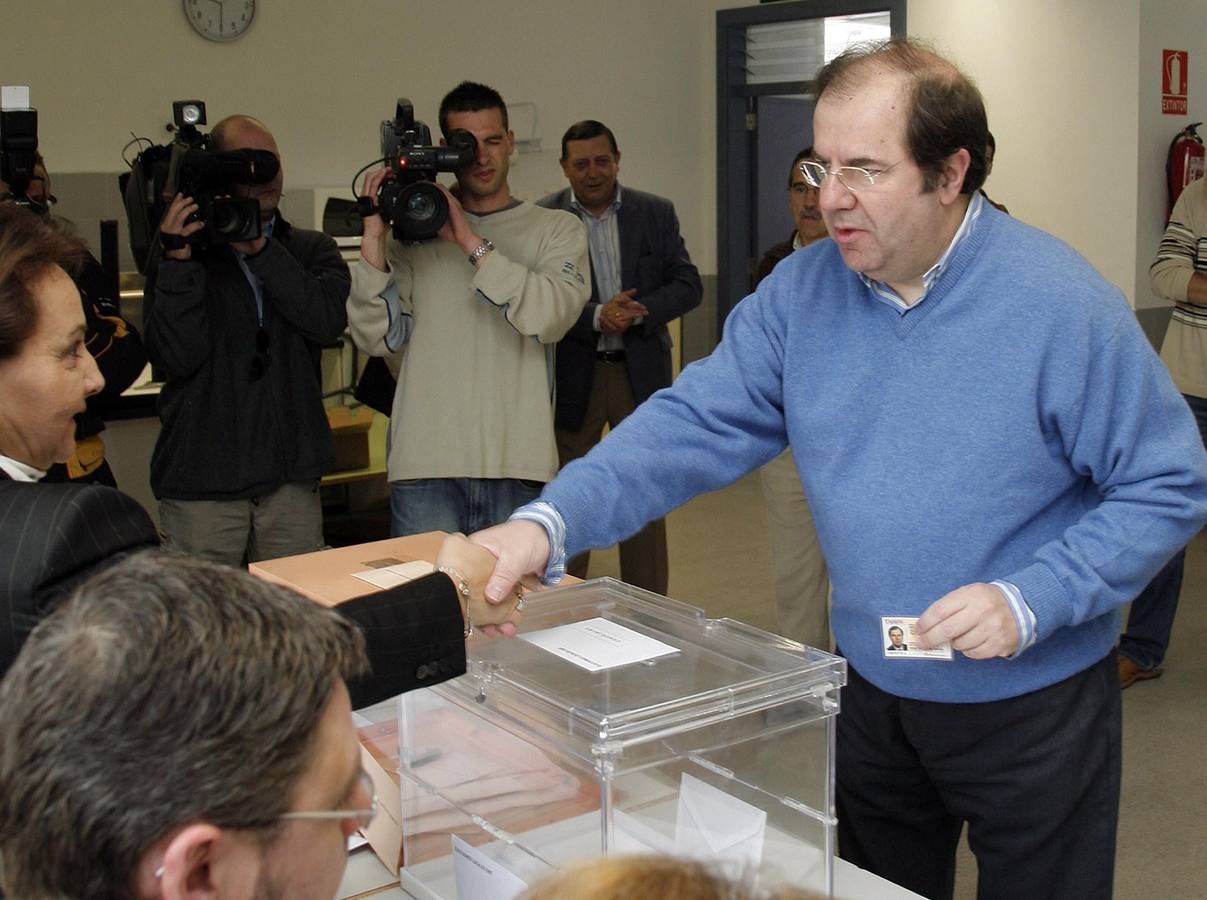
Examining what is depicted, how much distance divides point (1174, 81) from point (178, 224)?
197 inches

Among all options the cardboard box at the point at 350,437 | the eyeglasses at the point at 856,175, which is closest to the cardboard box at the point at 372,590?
the eyeglasses at the point at 856,175

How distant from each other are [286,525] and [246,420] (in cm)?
29

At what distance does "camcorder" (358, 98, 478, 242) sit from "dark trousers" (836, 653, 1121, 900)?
189cm

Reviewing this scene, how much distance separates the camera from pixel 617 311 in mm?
4312

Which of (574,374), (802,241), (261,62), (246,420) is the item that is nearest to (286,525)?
(246,420)

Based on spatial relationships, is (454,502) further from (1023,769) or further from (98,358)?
(1023,769)

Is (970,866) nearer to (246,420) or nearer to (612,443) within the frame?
(612,443)

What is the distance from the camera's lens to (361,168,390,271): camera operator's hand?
3379 millimetres

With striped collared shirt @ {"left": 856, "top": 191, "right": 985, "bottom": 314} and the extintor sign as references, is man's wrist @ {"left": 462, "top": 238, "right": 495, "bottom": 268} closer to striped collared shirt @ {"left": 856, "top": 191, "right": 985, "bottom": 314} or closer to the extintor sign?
striped collared shirt @ {"left": 856, "top": 191, "right": 985, "bottom": 314}

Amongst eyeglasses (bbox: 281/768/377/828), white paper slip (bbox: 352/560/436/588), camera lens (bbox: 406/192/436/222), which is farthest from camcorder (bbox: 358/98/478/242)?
eyeglasses (bbox: 281/768/377/828)

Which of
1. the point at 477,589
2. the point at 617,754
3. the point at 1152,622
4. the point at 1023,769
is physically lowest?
the point at 1152,622

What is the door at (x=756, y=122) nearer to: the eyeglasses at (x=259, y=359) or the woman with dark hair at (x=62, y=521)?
the eyeglasses at (x=259, y=359)

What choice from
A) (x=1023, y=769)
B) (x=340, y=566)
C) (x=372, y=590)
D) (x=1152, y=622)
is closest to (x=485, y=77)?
(x=1152, y=622)

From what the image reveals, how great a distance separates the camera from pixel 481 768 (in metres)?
1.60
